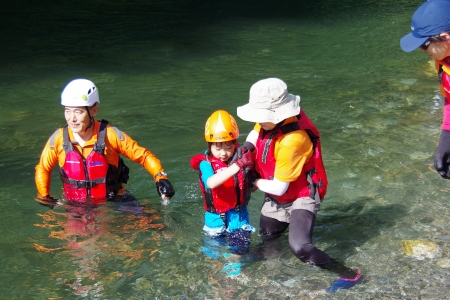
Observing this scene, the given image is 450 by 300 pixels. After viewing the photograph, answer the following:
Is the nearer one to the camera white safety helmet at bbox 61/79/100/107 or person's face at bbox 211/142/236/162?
person's face at bbox 211/142/236/162

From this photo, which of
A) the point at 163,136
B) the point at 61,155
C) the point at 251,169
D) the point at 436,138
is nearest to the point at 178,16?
the point at 163,136

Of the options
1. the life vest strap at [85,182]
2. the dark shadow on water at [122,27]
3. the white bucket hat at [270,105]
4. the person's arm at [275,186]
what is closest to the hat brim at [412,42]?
the white bucket hat at [270,105]

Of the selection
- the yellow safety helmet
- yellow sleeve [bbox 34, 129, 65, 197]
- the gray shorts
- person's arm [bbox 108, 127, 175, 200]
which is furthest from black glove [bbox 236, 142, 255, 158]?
yellow sleeve [bbox 34, 129, 65, 197]

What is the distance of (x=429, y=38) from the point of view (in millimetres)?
4391

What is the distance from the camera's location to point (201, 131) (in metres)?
8.00

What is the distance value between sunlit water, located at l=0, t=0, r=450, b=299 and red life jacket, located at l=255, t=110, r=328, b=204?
2.07 ft

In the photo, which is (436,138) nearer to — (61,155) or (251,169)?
(251,169)

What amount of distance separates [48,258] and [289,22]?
918 centimetres

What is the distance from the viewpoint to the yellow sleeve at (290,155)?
4324mm

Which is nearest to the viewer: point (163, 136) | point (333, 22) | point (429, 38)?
point (429, 38)

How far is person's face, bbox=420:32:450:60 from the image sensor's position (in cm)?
437

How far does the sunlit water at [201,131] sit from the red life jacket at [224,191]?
0.48m

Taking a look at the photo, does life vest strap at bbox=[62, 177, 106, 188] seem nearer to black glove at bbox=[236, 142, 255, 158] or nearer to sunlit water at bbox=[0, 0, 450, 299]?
sunlit water at bbox=[0, 0, 450, 299]

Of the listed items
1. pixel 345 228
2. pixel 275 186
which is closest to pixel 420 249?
pixel 345 228
